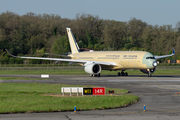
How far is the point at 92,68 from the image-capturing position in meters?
49.8

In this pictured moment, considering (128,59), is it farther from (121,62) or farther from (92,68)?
(92,68)

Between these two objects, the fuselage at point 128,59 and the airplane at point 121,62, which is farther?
the airplane at point 121,62

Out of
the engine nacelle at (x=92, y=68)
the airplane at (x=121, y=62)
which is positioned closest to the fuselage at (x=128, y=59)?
the airplane at (x=121, y=62)

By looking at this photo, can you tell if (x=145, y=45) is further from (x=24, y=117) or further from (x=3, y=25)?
(x=24, y=117)

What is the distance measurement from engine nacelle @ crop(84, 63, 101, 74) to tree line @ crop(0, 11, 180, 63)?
5722cm

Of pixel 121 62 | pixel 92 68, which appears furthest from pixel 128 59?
pixel 92 68

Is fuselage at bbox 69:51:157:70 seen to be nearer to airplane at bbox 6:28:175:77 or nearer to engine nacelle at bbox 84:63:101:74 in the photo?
airplane at bbox 6:28:175:77

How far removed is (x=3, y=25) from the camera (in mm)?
132500

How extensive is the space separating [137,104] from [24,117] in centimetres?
838

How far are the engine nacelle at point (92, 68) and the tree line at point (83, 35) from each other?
57219 millimetres

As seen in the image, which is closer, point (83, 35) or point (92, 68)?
point (92, 68)

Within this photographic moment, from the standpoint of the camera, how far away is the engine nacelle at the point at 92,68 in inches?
1964

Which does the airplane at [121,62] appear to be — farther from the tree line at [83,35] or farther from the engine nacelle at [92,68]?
the tree line at [83,35]

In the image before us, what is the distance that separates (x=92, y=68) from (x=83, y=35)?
98.6 meters
